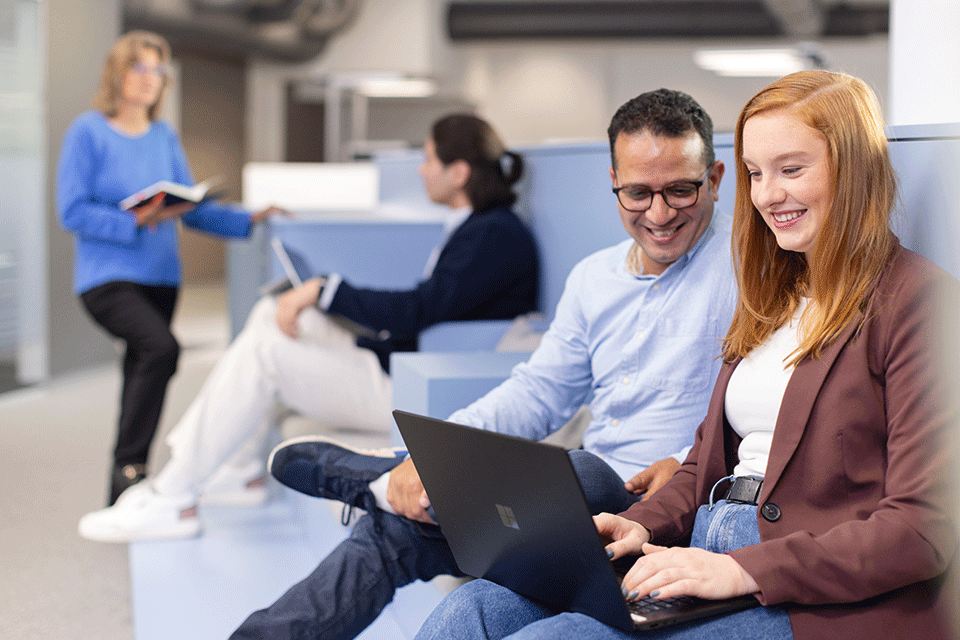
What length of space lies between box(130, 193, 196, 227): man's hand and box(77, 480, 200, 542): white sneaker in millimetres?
883

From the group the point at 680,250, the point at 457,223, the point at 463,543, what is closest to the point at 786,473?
the point at 463,543

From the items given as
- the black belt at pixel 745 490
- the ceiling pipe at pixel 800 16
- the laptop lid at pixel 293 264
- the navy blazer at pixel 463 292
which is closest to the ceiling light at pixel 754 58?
the navy blazer at pixel 463 292

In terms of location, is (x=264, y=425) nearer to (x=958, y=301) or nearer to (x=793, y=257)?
(x=793, y=257)

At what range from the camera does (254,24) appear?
7926 mm

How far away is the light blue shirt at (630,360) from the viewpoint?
1672mm

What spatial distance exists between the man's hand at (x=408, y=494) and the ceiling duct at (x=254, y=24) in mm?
6046

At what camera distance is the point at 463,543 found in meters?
1.30

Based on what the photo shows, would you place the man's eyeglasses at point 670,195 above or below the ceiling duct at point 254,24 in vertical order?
below

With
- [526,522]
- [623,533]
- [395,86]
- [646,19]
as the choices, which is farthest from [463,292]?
[646,19]

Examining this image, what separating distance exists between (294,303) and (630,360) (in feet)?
4.34

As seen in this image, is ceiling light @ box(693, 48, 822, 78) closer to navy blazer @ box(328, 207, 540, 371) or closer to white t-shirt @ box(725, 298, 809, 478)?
navy blazer @ box(328, 207, 540, 371)

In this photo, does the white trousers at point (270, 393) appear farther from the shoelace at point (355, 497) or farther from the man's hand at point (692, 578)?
the man's hand at point (692, 578)

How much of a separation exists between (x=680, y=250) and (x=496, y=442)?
705 millimetres

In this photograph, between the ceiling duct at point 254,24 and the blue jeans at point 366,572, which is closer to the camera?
the blue jeans at point 366,572
